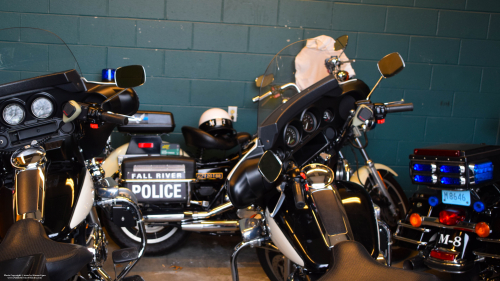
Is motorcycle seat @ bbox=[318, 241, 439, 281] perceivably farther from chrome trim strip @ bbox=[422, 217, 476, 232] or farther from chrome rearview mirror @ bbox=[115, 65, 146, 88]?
chrome trim strip @ bbox=[422, 217, 476, 232]

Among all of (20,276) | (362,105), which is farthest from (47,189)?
(362,105)

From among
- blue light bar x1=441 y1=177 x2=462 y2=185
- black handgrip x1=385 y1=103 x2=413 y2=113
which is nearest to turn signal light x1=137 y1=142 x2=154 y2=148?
black handgrip x1=385 y1=103 x2=413 y2=113

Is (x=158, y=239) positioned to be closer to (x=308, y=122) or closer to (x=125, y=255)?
(x=125, y=255)

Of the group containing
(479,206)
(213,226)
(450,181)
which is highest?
(450,181)

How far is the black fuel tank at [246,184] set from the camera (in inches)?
50.0

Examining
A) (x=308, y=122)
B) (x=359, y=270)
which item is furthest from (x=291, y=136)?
(x=359, y=270)

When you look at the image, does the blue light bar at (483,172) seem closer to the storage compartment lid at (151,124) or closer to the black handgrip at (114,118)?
the black handgrip at (114,118)

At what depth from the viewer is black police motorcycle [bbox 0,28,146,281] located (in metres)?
1.13

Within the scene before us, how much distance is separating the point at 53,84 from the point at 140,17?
6.80 feet

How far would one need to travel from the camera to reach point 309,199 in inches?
44.5

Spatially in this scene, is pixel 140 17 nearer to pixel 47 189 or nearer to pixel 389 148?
pixel 47 189

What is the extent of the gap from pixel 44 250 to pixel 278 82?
1545 mm

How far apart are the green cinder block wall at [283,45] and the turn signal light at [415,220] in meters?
1.57

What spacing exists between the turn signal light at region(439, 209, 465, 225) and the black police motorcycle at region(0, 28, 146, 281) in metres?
1.53
